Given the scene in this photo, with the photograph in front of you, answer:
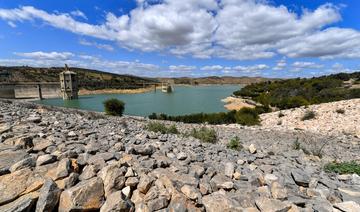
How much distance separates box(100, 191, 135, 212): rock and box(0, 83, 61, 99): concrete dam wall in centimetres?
7014

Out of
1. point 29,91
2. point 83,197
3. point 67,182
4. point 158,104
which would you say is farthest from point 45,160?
point 29,91

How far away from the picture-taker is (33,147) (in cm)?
445

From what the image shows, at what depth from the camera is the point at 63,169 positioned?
11.2 ft

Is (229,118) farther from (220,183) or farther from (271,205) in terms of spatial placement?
(271,205)

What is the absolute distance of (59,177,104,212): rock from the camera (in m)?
2.88

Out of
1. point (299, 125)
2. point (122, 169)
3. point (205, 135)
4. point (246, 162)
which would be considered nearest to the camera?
point (122, 169)

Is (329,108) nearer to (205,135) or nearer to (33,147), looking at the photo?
(205,135)

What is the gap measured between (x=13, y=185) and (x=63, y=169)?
0.58m

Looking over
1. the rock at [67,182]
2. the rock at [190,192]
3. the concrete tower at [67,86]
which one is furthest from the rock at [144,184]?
the concrete tower at [67,86]

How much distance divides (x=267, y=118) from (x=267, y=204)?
962 inches

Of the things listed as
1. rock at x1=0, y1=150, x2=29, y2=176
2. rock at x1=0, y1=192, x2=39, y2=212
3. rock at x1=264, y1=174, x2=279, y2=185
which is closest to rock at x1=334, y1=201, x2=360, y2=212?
rock at x1=264, y1=174, x2=279, y2=185

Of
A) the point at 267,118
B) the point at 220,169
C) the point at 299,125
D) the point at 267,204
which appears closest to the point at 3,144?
the point at 220,169

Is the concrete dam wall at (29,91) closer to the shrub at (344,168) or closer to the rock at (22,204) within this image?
the rock at (22,204)

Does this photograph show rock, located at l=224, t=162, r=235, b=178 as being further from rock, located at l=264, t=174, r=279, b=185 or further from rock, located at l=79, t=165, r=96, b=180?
rock, located at l=79, t=165, r=96, b=180
